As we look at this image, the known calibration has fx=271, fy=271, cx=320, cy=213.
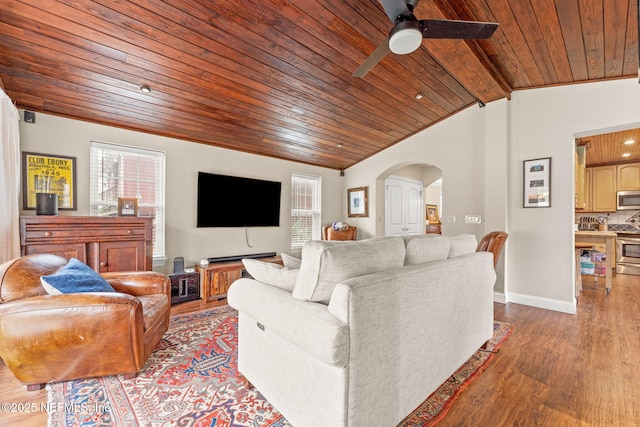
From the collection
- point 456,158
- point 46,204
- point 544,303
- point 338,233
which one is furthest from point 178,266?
point 544,303

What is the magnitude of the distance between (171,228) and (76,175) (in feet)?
3.99

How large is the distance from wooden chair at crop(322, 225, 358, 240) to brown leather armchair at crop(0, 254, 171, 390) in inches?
157

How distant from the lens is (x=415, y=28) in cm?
168

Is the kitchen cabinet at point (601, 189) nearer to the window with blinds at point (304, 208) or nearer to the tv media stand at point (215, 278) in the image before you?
the window with blinds at point (304, 208)

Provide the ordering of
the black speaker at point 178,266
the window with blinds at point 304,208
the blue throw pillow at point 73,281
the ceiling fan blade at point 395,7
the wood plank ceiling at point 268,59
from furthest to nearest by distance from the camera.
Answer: the window with blinds at point 304,208
the black speaker at point 178,266
the wood plank ceiling at point 268,59
the blue throw pillow at point 73,281
the ceiling fan blade at point 395,7

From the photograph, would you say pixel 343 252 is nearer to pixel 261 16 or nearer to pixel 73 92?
pixel 261 16

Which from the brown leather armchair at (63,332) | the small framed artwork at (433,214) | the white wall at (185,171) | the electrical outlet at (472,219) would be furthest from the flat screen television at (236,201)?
the small framed artwork at (433,214)

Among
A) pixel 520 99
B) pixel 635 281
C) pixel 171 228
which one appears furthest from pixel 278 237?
pixel 635 281

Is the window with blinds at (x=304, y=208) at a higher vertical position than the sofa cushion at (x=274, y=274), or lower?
higher

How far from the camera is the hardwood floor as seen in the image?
1568mm

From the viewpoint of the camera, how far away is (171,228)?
390 cm

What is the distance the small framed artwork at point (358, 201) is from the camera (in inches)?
224

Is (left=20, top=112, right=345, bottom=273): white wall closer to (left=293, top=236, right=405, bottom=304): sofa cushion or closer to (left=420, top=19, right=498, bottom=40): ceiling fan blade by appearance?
(left=293, top=236, right=405, bottom=304): sofa cushion

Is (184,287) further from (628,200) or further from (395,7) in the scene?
(628,200)
